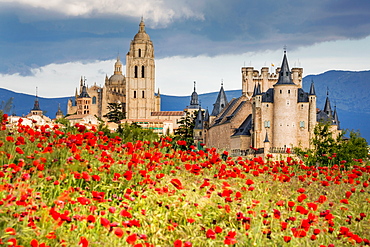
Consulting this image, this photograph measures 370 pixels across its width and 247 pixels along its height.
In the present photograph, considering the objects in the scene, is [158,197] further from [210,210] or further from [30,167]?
[30,167]

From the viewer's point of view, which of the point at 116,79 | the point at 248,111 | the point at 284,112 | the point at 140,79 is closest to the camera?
the point at 284,112

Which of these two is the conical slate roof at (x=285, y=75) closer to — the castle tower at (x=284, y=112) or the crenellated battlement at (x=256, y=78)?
the castle tower at (x=284, y=112)

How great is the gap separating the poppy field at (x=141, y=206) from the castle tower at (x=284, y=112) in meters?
48.2

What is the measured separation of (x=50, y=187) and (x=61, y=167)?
0.50 meters

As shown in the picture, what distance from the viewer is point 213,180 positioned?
11.2 metres

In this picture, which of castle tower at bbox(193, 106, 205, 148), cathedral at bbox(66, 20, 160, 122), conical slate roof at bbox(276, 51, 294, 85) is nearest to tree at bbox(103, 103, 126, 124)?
cathedral at bbox(66, 20, 160, 122)

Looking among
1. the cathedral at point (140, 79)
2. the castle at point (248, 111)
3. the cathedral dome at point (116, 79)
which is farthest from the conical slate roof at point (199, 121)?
the cathedral dome at point (116, 79)

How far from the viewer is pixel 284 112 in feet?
197

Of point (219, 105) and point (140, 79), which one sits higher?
point (140, 79)

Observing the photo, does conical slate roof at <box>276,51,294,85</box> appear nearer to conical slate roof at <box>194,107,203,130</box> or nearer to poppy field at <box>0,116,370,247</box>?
conical slate roof at <box>194,107,203,130</box>

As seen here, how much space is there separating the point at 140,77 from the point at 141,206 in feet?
442

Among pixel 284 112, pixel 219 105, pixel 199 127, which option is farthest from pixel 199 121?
pixel 284 112

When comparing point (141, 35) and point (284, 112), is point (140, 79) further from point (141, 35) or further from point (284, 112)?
point (284, 112)

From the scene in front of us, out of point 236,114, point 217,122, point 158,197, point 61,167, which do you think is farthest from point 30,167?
point 217,122
